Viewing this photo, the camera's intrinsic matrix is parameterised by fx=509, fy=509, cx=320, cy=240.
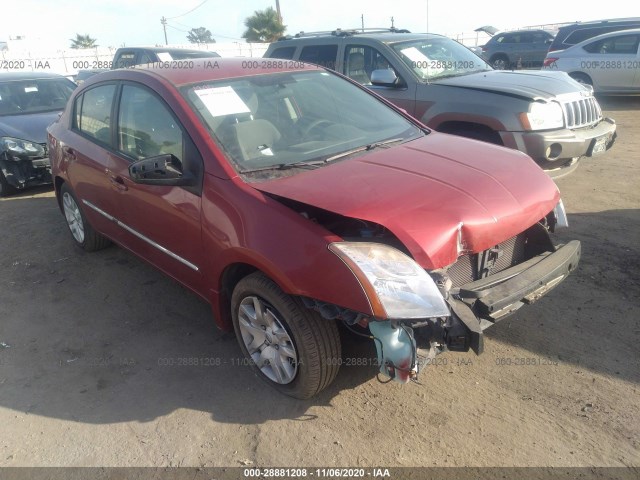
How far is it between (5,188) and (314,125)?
18.3 feet

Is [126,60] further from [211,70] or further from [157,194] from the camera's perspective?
[157,194]

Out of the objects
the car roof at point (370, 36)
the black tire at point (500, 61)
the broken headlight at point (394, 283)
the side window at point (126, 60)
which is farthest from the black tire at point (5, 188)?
the black tire at point (500, 61)

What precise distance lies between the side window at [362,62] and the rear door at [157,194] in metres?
3.40

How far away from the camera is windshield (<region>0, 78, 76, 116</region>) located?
761cm

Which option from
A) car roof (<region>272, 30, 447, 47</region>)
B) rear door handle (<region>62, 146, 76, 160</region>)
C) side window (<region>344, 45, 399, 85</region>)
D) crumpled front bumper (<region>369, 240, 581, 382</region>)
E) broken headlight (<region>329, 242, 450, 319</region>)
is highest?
car roof (<region>272, 30, 447, 47</region>)

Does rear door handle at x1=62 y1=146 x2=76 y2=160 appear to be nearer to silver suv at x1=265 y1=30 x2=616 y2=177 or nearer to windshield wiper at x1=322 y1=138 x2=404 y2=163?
silver suv at x1=265 y1=30 x2=616 y2=177

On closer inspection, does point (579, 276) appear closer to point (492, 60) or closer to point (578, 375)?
point (578, 375)

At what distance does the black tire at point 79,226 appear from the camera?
15.5 feet

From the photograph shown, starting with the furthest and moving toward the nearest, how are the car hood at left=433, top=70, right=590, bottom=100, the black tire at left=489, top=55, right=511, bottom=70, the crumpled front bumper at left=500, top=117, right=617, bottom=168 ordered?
the black tire at left=489, top=55, right=511, bottom=70 < the car hood at left=433, top=70, right=590, bottom=100 < the crumpled front bumper at left=500, top=117, right=617, bottom=168

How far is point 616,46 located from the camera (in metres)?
12.0

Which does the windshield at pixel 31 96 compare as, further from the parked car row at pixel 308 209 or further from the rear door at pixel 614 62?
the rear door at pixel 614 62

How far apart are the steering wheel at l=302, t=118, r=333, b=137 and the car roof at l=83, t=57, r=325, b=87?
1.79 ft

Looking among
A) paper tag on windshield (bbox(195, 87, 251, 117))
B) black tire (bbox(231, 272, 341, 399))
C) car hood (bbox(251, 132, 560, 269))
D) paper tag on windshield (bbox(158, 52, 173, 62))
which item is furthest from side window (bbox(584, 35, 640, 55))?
black tire (bbox(231, 272, 341, 399))

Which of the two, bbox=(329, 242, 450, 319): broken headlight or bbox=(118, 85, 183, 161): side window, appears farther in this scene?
bbox=(118, 85, 183, 161): side window
